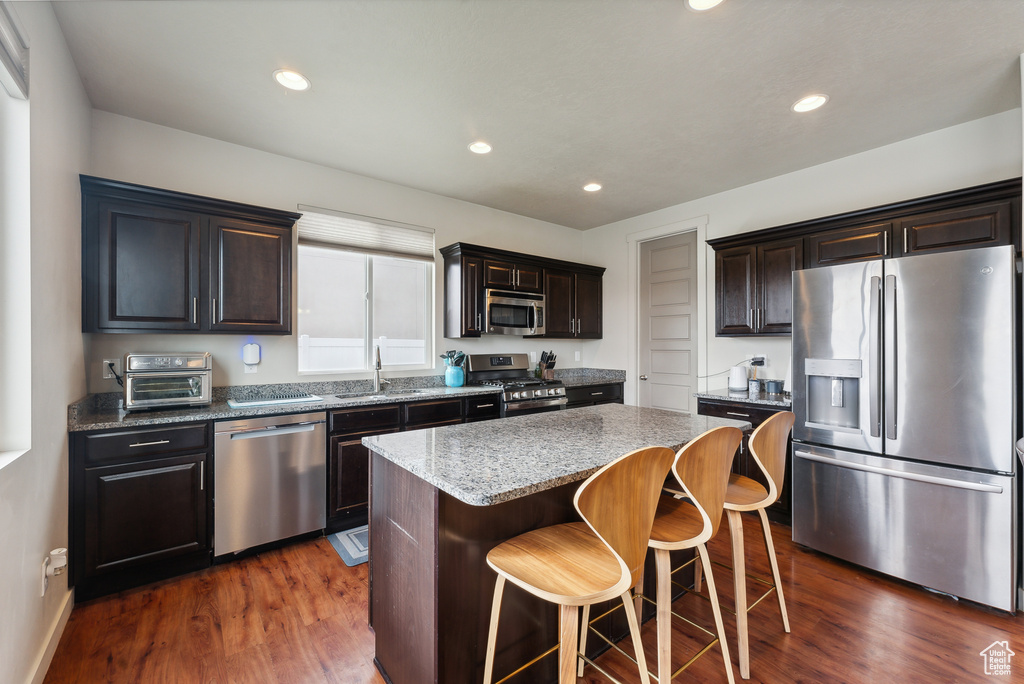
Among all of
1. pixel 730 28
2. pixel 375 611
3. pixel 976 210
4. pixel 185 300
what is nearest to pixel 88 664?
pixel 375 611

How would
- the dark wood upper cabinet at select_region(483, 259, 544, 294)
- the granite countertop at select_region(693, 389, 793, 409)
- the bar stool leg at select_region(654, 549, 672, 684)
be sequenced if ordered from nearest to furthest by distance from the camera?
the bar stool leg at select_region(654, 549, 672, 684)
the granite countertop at select_region(693, 389, 793, 409)
the dark wood upper cabinet at select_region(483, 259, 544, 294)

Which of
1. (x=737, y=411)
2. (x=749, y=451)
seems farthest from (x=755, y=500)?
(x=737, y=411)

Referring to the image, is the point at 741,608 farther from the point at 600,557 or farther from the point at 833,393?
the point at 833,393

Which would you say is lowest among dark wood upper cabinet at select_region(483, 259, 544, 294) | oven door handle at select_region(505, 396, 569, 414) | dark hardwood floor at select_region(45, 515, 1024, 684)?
dark hardwood floor at select_region(45, 515, 1024, 684)

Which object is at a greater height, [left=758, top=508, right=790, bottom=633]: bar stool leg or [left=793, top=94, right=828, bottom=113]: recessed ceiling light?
[left=793, top=94, right=828, bottom=113]: recessed ceiling light

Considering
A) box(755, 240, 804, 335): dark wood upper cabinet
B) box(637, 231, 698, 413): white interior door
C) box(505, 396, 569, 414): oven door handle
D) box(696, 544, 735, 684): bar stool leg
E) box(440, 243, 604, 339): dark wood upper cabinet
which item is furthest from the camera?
box(637, 231, 698, 413): white interior door

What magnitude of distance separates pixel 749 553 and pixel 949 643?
0.91 metres

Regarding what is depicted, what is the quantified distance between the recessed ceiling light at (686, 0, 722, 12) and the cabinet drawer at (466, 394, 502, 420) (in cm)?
293

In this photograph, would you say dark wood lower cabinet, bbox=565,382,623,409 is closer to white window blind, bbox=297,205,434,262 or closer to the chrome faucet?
the chrome faucet

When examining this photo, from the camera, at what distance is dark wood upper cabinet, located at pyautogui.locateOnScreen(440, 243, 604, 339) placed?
409 centimetres

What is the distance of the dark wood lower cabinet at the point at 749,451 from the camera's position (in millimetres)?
3064

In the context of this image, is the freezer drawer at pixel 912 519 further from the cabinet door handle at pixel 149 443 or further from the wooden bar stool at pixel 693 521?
the cabinet door handle at pixel 149 443

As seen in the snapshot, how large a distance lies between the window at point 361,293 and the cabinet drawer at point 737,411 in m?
2.52

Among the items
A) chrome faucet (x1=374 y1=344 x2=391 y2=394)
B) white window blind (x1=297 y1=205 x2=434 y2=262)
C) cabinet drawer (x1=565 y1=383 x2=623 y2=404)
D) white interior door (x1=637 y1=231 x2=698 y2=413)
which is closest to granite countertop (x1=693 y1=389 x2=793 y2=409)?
white interior door (x1=637 y1=231 x2=698 y2=413)
